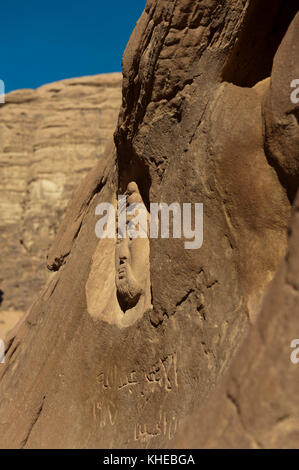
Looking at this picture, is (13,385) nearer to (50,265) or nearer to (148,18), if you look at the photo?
(50,265)

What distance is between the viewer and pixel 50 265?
4.00 meters

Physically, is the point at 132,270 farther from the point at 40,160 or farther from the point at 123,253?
the point at 40,160

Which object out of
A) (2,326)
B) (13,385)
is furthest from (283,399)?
(2,326)

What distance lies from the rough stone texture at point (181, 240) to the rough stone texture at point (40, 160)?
12865 mm

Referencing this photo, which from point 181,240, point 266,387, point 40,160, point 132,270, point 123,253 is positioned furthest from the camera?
point 40,160

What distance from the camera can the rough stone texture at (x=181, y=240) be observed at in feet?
6.62

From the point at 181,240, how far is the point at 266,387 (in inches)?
42.4

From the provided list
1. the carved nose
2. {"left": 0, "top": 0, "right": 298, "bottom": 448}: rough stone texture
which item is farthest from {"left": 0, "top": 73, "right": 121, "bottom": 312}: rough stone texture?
the carved nose

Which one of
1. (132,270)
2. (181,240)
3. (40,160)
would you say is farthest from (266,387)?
(40,160)

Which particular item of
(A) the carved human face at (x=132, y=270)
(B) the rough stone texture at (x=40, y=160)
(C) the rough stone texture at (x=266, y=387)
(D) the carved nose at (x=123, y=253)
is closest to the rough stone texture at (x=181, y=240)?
(A) the carved human face at (x=132, y=270)

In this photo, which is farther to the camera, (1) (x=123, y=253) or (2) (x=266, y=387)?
(1) (x=123, y=253)

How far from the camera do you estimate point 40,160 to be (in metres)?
16.8

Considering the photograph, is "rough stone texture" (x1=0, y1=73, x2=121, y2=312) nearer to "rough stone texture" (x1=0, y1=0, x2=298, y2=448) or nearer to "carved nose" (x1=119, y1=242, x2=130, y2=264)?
"rough stone texture" (x1=0, y1=0, x2=298, y2=448)

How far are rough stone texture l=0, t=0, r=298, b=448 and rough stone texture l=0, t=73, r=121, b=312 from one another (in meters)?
12.9
